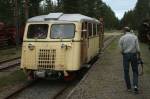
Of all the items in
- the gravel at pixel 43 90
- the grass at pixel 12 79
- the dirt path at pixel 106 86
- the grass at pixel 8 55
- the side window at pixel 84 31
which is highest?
the side window at pixel 84 31

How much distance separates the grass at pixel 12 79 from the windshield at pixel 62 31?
7.26ft

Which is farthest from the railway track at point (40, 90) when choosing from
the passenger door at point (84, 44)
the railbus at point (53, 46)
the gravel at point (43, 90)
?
the passenger door at point (84, 44)

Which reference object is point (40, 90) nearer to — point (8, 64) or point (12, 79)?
point (12, 79)

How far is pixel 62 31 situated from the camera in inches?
637

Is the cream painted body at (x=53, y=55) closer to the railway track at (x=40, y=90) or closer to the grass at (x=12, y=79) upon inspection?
the railway track at (x=40, y=90)

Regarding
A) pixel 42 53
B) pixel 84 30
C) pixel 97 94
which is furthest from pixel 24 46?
pixel 97 94

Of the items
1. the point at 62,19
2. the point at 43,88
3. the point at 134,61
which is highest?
the point at 62,19

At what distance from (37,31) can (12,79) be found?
6.96ft

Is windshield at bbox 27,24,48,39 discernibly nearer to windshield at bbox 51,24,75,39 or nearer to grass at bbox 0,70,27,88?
windshield at bbox 51,24,75,39

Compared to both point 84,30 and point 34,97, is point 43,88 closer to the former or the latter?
point 34,97

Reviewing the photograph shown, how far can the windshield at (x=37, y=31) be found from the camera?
53.3 feet

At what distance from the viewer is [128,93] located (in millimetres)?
12680

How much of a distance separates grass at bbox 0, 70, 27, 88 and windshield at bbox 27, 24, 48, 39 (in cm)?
173

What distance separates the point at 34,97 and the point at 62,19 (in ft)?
11.9
